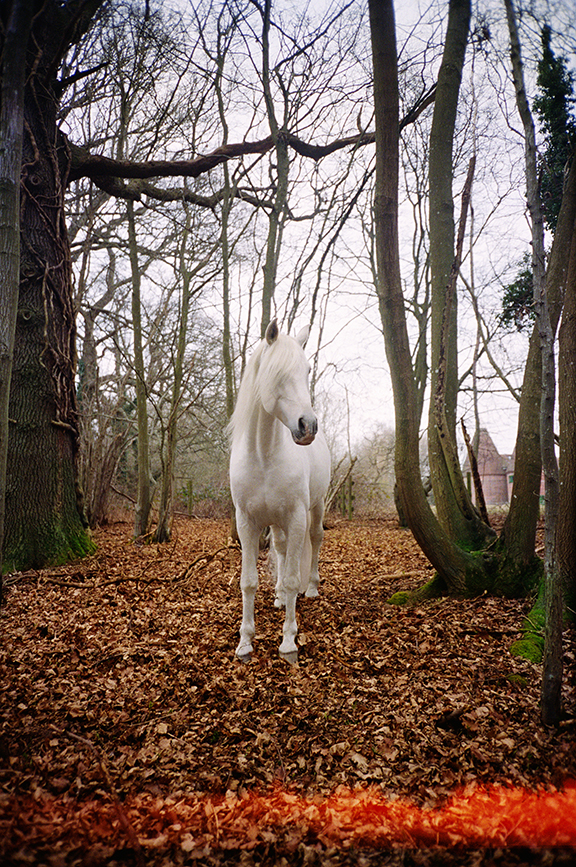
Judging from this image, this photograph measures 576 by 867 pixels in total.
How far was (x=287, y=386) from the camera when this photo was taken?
3064 mm

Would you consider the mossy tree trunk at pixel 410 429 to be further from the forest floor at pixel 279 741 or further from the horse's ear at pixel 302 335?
the horse's ear at pixel 302 335

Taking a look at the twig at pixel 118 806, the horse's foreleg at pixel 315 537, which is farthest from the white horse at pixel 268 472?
the horse's foreleg at pixel 315 537

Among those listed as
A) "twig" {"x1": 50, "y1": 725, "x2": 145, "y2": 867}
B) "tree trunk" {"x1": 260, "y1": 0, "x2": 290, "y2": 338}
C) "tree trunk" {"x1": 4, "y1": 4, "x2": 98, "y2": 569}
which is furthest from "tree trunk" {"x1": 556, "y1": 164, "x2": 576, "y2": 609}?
"tree trunk" {"x1": 4, "y1": 4, "x2": 98, "y2": 569}

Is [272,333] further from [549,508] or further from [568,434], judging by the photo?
[568,434]

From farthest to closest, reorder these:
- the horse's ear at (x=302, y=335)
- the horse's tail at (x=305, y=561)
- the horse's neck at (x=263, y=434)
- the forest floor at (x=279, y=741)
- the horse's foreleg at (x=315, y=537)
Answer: the horse's foreleg at (x=315, y=537) < the horse's tail at (x=305, y=561) < the horse's ear at (x=302, y=335) < the horse's neck at (x=263, y=434) < the forest floor at (x=279, y=741)

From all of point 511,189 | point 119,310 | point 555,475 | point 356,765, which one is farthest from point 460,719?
point 119,310

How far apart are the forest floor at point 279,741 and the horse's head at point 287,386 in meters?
1.70

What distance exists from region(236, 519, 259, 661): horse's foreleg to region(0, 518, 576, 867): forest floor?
210 millimetres

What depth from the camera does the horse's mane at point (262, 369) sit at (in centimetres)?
309

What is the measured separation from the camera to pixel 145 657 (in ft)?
10.7

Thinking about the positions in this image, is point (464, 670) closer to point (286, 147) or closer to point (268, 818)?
point (268, 818)

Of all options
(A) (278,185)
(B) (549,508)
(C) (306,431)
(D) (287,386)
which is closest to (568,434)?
(B) (549,508)

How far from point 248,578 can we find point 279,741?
1.31 metres

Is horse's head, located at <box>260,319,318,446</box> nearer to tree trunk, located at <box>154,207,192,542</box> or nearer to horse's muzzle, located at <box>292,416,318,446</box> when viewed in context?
horse's muzzle, located at <box>292,416,318,446</box>
